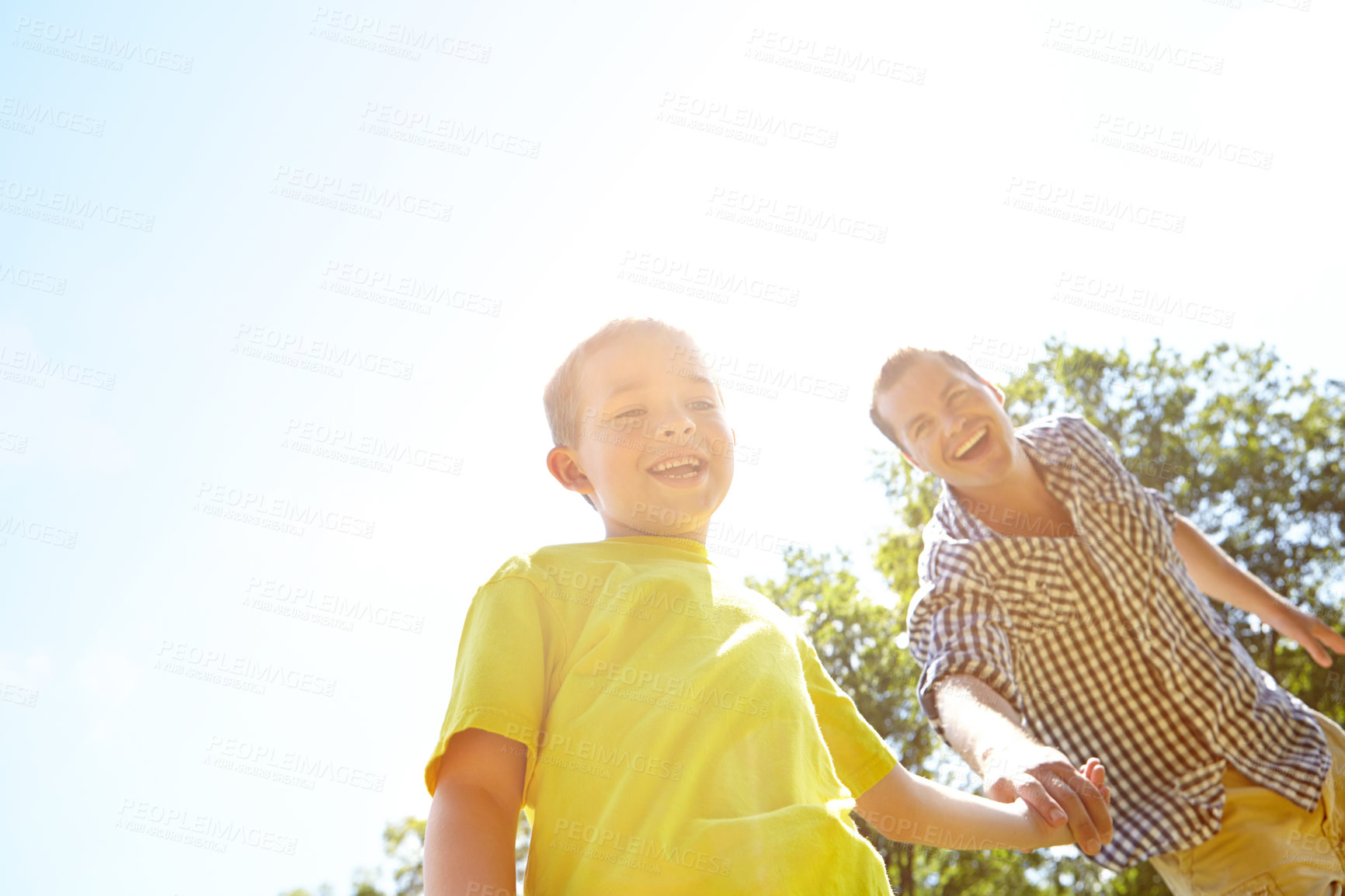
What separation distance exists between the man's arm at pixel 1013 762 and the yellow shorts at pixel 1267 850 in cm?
93

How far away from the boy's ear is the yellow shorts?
2357mm

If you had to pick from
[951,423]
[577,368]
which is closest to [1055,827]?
[577,368]

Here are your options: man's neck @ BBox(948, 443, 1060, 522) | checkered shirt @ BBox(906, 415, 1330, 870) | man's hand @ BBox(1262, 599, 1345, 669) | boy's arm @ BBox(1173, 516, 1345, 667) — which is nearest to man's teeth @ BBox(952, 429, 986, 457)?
man's neck @ BBox(948, 443, 1060, 522)

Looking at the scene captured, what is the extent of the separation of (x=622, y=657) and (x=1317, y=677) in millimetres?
17690

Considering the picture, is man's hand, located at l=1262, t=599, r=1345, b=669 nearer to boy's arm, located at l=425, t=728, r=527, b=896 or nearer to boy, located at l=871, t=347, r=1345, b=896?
boy, located at l=871, t=347, r=1345, b=896

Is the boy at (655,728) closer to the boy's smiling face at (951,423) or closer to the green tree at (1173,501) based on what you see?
the boy's smiling face at (951,423)

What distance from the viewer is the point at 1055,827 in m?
1.98

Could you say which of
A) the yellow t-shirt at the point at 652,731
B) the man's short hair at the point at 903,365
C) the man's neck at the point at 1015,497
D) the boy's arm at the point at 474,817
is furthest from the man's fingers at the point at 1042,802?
the man's short hair at the point at 903,365

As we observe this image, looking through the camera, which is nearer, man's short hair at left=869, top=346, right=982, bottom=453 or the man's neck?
the man's neck

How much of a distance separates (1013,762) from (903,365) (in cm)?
182

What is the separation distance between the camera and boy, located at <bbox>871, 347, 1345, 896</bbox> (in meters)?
2.77

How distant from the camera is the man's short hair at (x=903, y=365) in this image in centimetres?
358

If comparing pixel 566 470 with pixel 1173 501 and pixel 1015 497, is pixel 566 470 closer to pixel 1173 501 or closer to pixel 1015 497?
pixel 1015 497

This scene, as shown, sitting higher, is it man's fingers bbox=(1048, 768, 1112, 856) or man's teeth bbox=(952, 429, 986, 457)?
man's teeth bbox=(952, 429, 986, 457)
